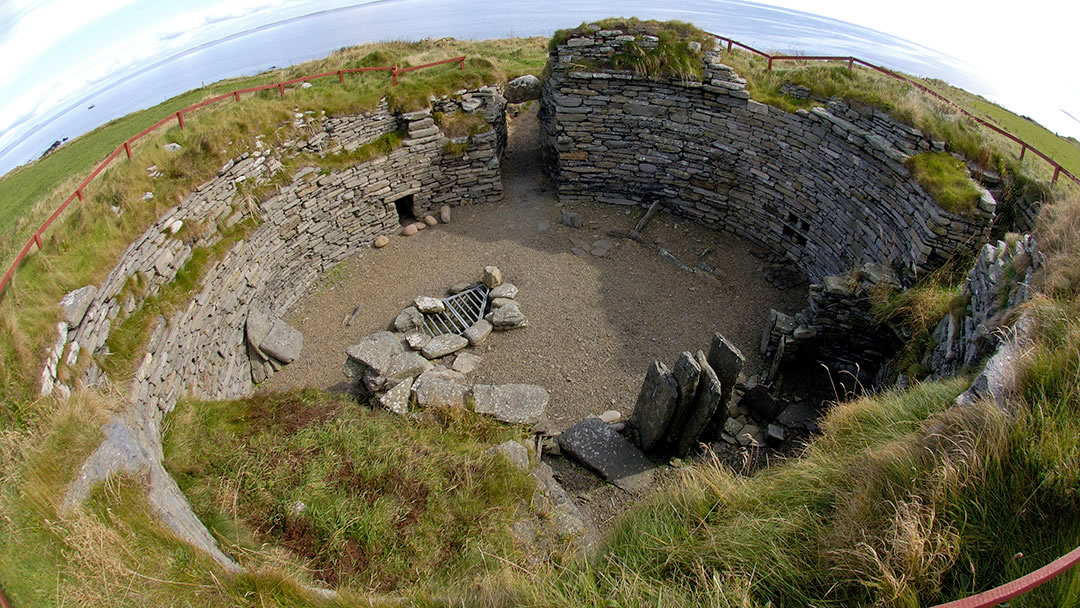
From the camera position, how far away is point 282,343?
12.1 m

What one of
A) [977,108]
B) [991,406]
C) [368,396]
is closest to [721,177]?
[977,108]

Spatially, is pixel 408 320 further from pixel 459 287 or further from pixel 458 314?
pixel 459 287

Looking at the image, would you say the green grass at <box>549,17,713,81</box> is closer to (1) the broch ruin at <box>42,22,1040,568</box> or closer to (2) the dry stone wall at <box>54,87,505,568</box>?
(1) the broch ruin at <box>42,22,1040,568</box>

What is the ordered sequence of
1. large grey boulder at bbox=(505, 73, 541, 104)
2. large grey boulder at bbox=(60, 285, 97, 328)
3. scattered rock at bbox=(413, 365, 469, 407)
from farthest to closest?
large grey boulder at bbox=(505, 73, 541, 104) → scattered rock at bbox=(413, 365, 469, 407) → large grey boulder at bbox=(60, 285, 97, 328)

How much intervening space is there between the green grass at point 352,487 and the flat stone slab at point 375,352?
4.05ft

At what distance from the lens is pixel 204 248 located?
11.2 meters

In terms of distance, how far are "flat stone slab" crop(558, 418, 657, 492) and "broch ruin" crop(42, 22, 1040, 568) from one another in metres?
0.03

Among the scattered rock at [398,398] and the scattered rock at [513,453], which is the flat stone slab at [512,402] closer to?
the scattered rock at [513,453]

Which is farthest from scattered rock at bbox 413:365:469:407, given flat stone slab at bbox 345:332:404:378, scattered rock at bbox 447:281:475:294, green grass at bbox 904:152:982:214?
green grass at bbox 904:152:982:214

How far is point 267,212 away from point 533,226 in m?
6.04

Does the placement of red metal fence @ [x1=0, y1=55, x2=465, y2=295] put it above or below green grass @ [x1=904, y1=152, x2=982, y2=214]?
above

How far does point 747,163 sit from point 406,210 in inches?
334

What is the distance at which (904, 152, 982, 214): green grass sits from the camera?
31.8 feet

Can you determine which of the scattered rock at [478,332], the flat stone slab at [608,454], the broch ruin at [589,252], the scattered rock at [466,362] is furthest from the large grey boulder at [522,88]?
the flat stone slab at [608,454]
